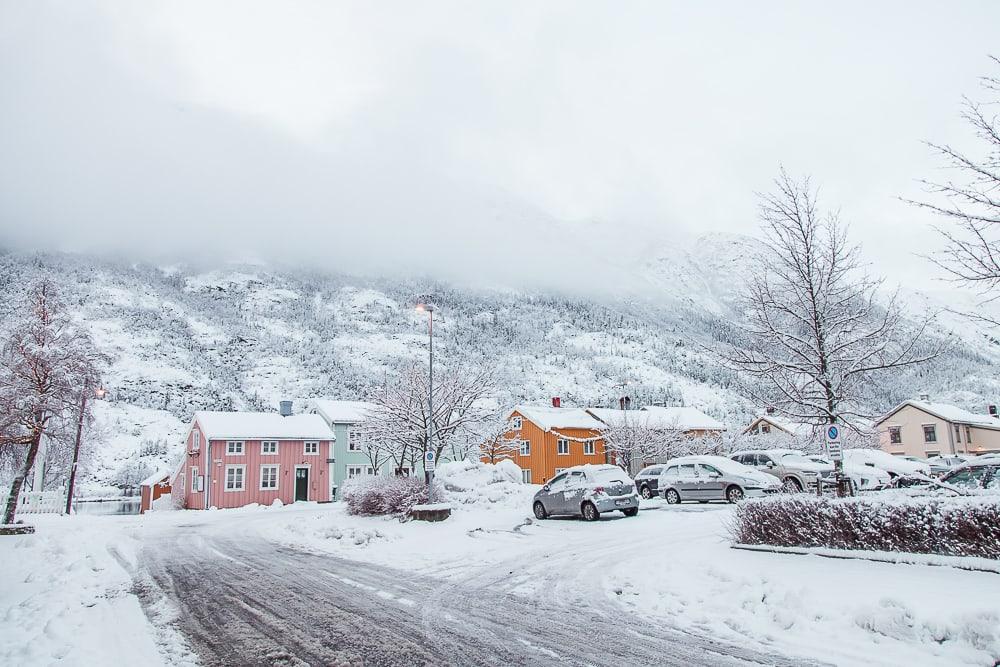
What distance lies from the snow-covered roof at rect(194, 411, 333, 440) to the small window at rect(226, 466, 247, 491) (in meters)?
2.31

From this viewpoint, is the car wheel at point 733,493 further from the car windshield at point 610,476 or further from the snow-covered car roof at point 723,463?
the car windshield at point 610,476

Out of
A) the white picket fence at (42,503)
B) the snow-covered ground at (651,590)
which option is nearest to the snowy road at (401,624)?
the snow-covered ground at (651,590)

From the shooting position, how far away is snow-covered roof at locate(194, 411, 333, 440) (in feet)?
152

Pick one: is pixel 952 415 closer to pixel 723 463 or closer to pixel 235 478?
pixel 723 463

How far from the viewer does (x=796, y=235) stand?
13.5m

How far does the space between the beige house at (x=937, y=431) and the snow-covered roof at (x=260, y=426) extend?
2036 inches

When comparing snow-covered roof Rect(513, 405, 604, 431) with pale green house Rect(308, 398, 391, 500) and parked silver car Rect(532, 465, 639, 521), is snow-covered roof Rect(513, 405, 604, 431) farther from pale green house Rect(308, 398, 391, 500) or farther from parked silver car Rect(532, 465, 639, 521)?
parked silver car Rect(532, 465, 639, 521)

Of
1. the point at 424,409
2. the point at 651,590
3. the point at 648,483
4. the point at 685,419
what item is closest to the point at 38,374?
the point at 424,409

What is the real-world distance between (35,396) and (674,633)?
22.4m

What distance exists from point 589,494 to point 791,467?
8.25 m

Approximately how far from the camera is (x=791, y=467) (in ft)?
72.6

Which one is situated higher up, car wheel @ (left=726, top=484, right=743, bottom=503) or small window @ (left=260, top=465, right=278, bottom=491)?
car wheel @ (left=726, top=484, right=743, bottom=503)

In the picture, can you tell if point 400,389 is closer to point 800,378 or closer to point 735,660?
point 800,378

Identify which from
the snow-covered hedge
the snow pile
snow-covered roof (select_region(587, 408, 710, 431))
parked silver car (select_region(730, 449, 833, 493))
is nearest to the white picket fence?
the snow pile
